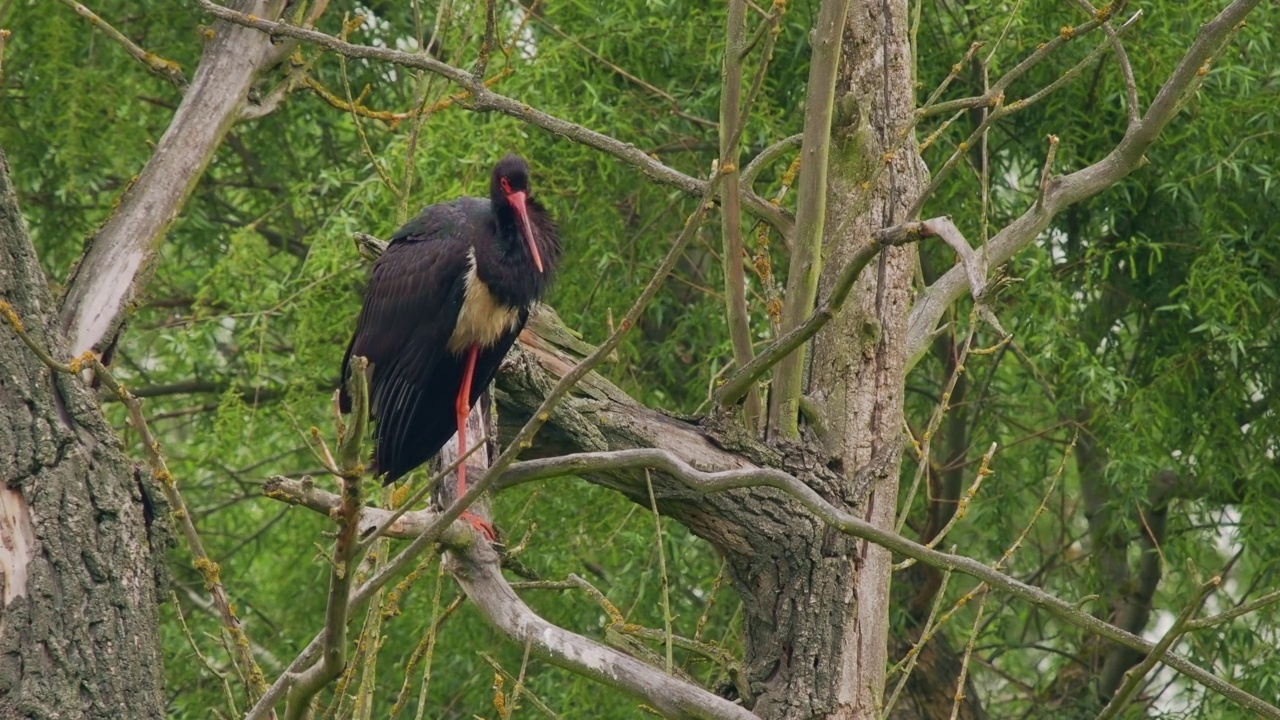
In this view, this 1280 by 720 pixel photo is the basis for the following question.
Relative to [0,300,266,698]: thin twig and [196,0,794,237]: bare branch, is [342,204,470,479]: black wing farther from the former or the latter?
[0,300,266,698]: thin twig

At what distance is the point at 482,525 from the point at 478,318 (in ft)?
1.99

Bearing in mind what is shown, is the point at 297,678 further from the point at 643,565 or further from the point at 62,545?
the point at 643,565

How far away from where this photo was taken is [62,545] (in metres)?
2.80

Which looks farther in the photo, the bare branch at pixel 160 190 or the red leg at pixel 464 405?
the red leg at pixel 464 405

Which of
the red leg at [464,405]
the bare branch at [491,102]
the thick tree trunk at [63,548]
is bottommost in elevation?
the thick tree trunk at [63,548]

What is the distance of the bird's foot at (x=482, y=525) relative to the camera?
357 cm

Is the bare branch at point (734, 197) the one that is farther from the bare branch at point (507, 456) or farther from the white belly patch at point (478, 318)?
the white belly patch at point (478, 318)

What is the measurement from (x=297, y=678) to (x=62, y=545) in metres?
0.94

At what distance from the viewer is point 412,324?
13.8 ft

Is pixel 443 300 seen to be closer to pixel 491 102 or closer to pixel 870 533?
pixel 491 102

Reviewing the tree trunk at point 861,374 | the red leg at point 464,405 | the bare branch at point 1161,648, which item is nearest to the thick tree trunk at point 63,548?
the red leg at point 464,405

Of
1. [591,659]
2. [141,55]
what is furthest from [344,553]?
[141,55]

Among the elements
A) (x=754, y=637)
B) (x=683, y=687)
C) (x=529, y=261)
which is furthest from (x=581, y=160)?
(x=683, y=687)

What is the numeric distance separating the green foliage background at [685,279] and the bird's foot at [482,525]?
1.21 metres
